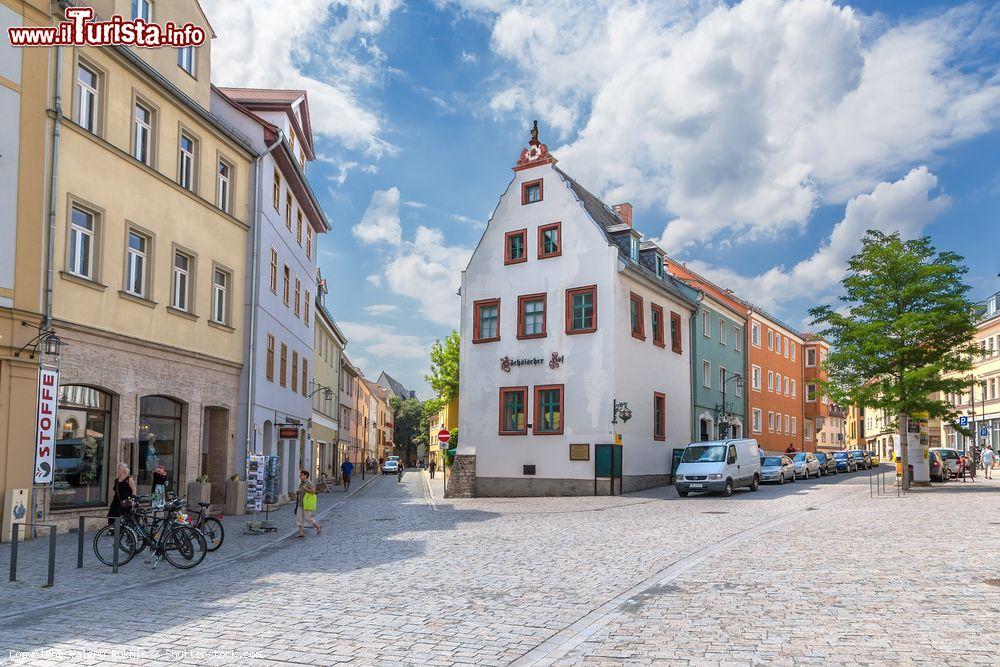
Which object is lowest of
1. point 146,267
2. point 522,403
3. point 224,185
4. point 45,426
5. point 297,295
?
point 45,426

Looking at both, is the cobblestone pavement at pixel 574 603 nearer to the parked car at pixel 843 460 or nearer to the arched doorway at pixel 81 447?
the arched doorway at pixel 81 447

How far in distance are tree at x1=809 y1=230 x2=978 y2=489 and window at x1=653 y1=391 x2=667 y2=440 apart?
7.57m

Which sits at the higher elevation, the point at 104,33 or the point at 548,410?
the point at 104,33

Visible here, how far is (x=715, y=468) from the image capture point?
103ft

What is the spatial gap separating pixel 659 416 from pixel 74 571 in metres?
28.4

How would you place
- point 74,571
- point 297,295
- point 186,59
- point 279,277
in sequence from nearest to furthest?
point 74,571 < point 186,59 < point 279,277 < point 297,295

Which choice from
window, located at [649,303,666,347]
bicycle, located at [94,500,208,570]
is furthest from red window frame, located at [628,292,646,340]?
bicycle, located at [94,500,208,570]

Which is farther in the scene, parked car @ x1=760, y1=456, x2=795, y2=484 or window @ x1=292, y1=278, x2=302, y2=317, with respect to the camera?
parked car @ x1=760, y1=456, x2=795, y2=484

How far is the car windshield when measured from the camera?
3206 centimetres

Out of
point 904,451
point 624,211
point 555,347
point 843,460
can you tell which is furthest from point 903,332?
point 843,460

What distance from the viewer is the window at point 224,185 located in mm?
26375

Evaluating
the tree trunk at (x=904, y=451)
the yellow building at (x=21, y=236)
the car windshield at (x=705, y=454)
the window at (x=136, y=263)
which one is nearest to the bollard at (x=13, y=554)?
the yellow building at (x=21, y=236)

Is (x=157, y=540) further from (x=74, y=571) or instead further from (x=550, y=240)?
(x=550, y=240)

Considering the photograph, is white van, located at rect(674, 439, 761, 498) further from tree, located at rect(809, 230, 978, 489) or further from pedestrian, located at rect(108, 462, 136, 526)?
pedestrian, located at rect(108, 462, 136, 526)
